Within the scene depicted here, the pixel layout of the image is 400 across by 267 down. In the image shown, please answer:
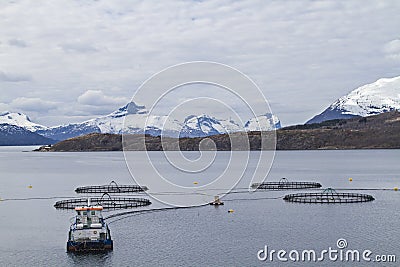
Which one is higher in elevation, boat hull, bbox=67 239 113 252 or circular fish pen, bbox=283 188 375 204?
circular fish pen, bbox=283 188 375 204

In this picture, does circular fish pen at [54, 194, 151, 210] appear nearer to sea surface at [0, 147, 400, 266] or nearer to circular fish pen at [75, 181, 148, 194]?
sea surface at [0, 147, 400, 266]

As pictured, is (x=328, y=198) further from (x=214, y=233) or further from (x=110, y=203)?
(x=110, y=203)

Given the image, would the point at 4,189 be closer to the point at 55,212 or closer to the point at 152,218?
the point at 55,212

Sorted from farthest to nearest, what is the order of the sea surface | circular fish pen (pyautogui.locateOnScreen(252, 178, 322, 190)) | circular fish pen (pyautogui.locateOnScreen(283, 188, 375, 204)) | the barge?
circular fish pen (pyautogui.locateOnScreen(252, 178, 322, 190))
circular fish pen (pyautogui.locateOnScreen(283, 188, 375, 204))
the barge
the sea surface

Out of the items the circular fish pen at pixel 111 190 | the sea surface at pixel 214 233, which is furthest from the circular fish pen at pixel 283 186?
the circular fish pen at pixel 111 190

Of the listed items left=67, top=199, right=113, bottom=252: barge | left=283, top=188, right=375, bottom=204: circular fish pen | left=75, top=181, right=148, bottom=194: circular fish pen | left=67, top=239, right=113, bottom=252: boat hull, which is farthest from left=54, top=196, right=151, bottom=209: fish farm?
left=67, top=239, right=113, bottom=252: boat hull

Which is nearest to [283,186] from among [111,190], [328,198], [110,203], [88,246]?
[328,198]

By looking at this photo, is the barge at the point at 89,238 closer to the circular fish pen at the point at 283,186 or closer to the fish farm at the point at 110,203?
the fish farm at the point at 110,203

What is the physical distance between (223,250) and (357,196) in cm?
5609

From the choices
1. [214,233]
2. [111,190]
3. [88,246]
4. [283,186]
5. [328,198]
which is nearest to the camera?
[88,246]

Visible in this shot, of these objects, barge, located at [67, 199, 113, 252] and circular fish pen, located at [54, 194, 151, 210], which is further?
circular fish pen, located at [54, 194, 151, 210]

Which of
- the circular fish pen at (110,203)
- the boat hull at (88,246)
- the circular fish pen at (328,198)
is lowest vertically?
the boat hull at (88,246)

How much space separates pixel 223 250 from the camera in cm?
6462

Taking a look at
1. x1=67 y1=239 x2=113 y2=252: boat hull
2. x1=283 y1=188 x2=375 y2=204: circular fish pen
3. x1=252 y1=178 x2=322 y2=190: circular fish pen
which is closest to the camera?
x1=67 y1=239 x2=113 y2=252: boat hull
